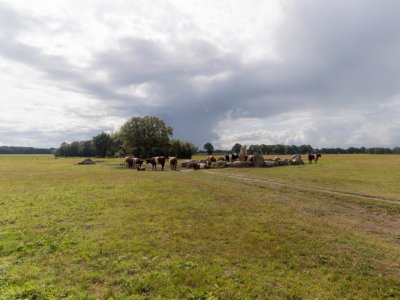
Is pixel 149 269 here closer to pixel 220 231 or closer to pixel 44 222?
pixel 220 231

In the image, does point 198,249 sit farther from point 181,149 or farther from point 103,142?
point 103,142

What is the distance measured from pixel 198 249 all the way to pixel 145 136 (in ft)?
190

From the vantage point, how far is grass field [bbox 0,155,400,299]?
6410 mm

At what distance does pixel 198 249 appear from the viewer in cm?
856

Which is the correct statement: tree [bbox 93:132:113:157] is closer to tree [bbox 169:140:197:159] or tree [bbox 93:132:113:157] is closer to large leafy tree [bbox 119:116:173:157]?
tree [bbox 169:140:197:159]

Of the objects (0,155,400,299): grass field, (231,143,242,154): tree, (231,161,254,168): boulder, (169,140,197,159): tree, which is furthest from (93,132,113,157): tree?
(0,155,400,299): grass field

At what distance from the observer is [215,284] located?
21.4ft

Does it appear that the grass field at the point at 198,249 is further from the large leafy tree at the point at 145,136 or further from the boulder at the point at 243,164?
the large leafy tree at the point at 145,136

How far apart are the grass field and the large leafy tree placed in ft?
157

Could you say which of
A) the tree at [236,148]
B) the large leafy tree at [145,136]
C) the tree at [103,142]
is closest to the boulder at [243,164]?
the large leafy tree at [145,136]

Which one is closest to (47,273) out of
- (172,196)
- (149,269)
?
(149,269)

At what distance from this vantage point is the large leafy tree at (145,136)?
208 ft

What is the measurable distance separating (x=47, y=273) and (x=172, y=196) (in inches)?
411

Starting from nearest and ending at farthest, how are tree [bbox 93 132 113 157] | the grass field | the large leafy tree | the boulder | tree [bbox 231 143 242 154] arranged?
the grass field → the boulder → the large leafy tree → tree [bbox 231 143 242 154] → tree [bbox 93 132 113 157]
